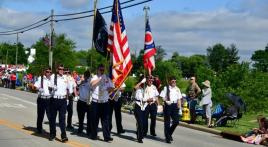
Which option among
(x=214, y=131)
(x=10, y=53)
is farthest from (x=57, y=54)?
(x=10, y=53)

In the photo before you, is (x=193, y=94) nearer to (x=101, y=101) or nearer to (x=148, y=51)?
(x=148, y=51)

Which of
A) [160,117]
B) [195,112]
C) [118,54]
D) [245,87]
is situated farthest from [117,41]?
[245,87]

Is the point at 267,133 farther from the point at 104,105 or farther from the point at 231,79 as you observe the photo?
the point at 231,79

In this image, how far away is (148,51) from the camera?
53.7 ft

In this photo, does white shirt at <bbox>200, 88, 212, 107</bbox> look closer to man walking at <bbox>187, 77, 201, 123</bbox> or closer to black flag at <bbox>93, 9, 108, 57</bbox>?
man walking at <bbox>187, 77, 201, 123</bbox>

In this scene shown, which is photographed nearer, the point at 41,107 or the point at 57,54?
the point at 41,107

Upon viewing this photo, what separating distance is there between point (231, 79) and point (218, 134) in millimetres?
10413

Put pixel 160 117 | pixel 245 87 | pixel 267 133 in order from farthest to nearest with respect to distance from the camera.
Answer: pixel 245 87 → pixel 160 117 → pixel 267 133

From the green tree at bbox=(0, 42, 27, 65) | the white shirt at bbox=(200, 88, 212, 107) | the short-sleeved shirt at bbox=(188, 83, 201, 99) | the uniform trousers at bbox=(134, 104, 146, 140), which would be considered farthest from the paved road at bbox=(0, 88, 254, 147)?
the green tree at bbox=(0, 42, 27, 65)

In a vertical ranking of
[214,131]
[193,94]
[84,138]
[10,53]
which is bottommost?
[214,131]

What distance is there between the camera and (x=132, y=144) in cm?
1339

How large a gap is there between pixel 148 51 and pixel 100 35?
1819 millimetres

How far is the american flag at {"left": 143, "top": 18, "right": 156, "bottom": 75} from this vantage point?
16.1 metres

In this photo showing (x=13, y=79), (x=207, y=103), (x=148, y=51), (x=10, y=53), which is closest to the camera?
(x=148, y=51)
